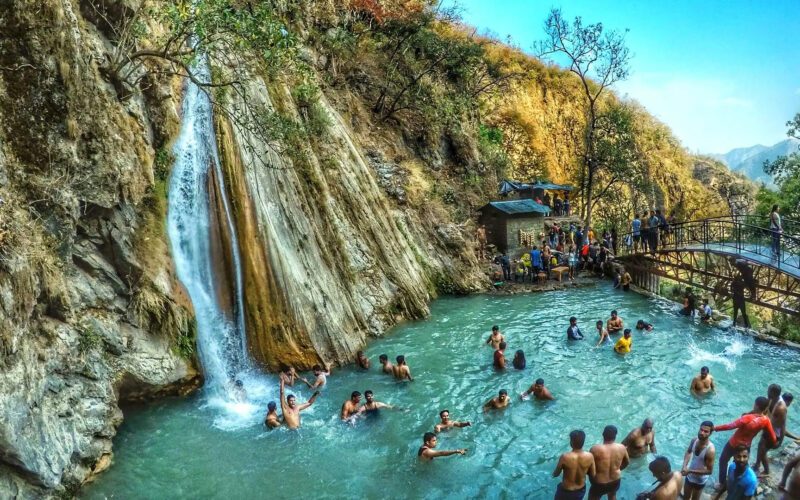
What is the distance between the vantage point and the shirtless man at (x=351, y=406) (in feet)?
37.3

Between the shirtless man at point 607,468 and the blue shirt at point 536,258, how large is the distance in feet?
56.0

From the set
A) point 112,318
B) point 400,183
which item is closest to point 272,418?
point 112,318

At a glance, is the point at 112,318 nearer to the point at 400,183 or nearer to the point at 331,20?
the point at 400,183

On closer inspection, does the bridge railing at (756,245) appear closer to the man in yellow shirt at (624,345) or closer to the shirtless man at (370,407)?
the man in yellow shirt at (624,345)

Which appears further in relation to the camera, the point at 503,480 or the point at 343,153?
the point at 343,153

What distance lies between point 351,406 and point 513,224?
1796 centimetres

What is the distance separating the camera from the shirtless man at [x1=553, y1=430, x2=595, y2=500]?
770 centimetres

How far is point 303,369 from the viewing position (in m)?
13.8

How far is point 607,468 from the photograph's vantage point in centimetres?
786

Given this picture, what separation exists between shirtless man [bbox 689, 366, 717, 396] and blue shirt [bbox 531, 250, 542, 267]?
1233 cm

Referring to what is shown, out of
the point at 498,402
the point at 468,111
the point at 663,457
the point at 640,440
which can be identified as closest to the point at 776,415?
the point at 640,440

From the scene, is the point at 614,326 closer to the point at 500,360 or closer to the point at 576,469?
the point at 500,360

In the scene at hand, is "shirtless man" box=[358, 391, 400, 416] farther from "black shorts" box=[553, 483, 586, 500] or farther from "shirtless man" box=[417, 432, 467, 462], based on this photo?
"black shorts" box=[553, 483, 586, 500]

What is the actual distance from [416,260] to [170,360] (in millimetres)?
12214
